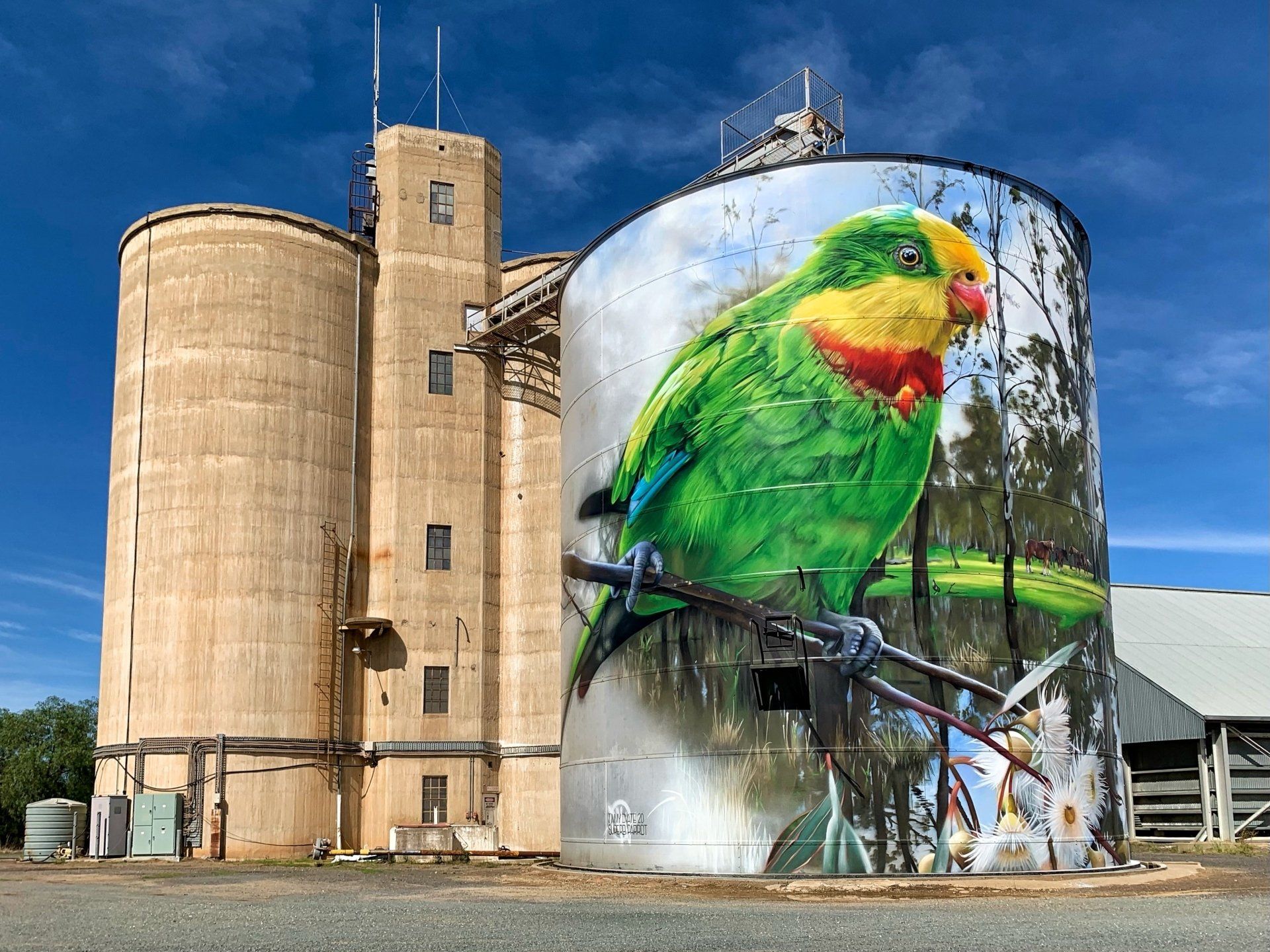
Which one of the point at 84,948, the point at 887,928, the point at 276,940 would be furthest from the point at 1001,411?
the point at 84,948

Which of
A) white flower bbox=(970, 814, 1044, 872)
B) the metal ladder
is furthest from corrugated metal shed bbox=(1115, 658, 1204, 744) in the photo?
the metal ladder

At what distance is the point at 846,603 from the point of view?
25922 mm

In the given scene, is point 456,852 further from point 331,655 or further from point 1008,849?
point 1008,849

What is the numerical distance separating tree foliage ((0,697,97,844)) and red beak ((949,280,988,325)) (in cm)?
5996

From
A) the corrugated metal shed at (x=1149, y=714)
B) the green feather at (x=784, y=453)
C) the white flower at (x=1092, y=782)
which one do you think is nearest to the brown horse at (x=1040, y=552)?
the green feather at (x=784, y=453)

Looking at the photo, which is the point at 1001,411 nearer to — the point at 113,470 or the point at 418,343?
the point at 418,343

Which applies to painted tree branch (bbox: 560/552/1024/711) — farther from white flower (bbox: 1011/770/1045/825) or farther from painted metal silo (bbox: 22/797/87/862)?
painted metal silo (bbox: 22/797/87/862)

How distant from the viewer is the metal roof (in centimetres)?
4284

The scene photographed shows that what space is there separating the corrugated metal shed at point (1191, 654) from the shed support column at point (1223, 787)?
2.68ft

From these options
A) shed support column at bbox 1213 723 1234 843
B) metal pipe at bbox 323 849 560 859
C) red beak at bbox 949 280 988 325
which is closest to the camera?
red beak at bbox 949 280 988 325

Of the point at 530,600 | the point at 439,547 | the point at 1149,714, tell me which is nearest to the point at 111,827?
the point at 439,547

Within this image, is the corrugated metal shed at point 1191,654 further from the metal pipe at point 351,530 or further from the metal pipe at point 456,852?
the metal pipe at point 351,530

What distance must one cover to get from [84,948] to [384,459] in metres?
28.6

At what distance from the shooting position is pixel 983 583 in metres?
26.3
